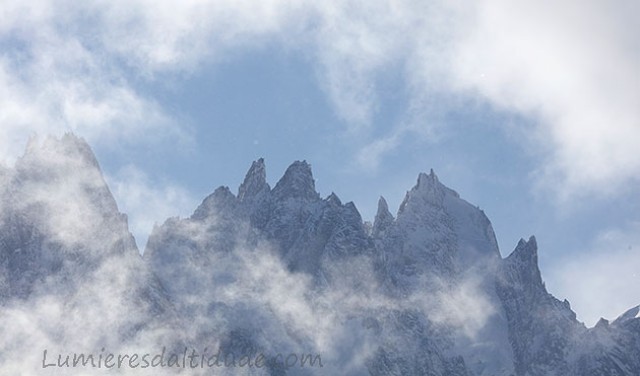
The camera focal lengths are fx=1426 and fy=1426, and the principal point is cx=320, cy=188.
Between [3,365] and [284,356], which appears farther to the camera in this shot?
[284,356]

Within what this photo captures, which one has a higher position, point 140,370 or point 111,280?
point 111,280

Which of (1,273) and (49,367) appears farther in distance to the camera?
(1,273)

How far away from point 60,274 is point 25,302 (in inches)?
279

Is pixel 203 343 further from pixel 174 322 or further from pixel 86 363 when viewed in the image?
pixel 86 363

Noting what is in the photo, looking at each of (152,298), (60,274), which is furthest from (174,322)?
(60,274)

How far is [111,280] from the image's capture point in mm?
196500

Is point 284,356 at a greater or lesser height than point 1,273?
lesser

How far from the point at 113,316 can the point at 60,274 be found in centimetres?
1216

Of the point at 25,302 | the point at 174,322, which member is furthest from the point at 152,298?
the point at 25,302

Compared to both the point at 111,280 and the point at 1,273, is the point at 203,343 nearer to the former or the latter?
the point at 111,280

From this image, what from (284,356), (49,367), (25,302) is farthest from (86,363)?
(284,356)

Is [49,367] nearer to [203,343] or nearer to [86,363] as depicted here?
[86,363]

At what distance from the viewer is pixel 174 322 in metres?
196

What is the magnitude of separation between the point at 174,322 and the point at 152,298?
4.77 m
